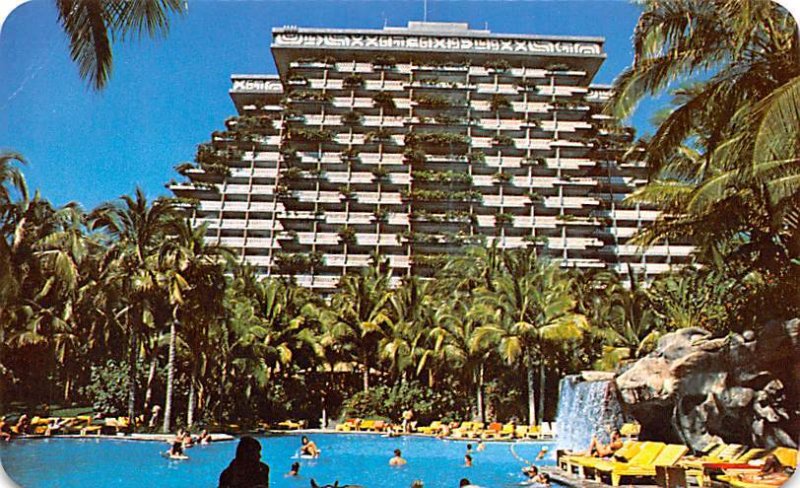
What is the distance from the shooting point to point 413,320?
7.63m

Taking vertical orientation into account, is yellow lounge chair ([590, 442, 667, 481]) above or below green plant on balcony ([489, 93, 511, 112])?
below

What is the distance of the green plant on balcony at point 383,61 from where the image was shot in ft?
26.5

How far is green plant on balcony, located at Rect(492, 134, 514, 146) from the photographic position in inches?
315

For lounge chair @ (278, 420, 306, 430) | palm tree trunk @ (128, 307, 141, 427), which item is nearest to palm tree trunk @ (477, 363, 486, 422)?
lounge chair @ (278, 420, 306, 430)

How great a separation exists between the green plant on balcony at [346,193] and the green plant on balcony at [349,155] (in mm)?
283

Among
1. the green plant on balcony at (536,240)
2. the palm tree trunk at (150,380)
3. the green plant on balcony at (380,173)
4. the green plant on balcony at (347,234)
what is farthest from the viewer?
the green plant on balcony at (380,173)

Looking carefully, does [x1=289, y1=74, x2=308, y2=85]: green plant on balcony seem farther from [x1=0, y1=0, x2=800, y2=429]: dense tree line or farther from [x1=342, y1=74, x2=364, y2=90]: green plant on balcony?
[x1=0, y1=0, x2=800, y2=429]: dense tree line

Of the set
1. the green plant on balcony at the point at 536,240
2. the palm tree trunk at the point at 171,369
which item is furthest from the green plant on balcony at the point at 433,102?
the palm tree trunk at the point at 171,369

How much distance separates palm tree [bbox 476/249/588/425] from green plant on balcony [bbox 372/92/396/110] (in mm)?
2034

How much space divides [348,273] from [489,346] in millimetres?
1599

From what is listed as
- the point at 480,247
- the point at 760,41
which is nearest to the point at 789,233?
the point at 760,41

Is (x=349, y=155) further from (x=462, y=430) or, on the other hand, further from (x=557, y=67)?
(x=462, y=430)

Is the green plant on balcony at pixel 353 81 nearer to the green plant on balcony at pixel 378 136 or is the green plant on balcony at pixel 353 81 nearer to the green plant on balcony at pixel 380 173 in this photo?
the green plant on balcony at pixel 378 136

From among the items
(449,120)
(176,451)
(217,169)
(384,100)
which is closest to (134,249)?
(217,169)
